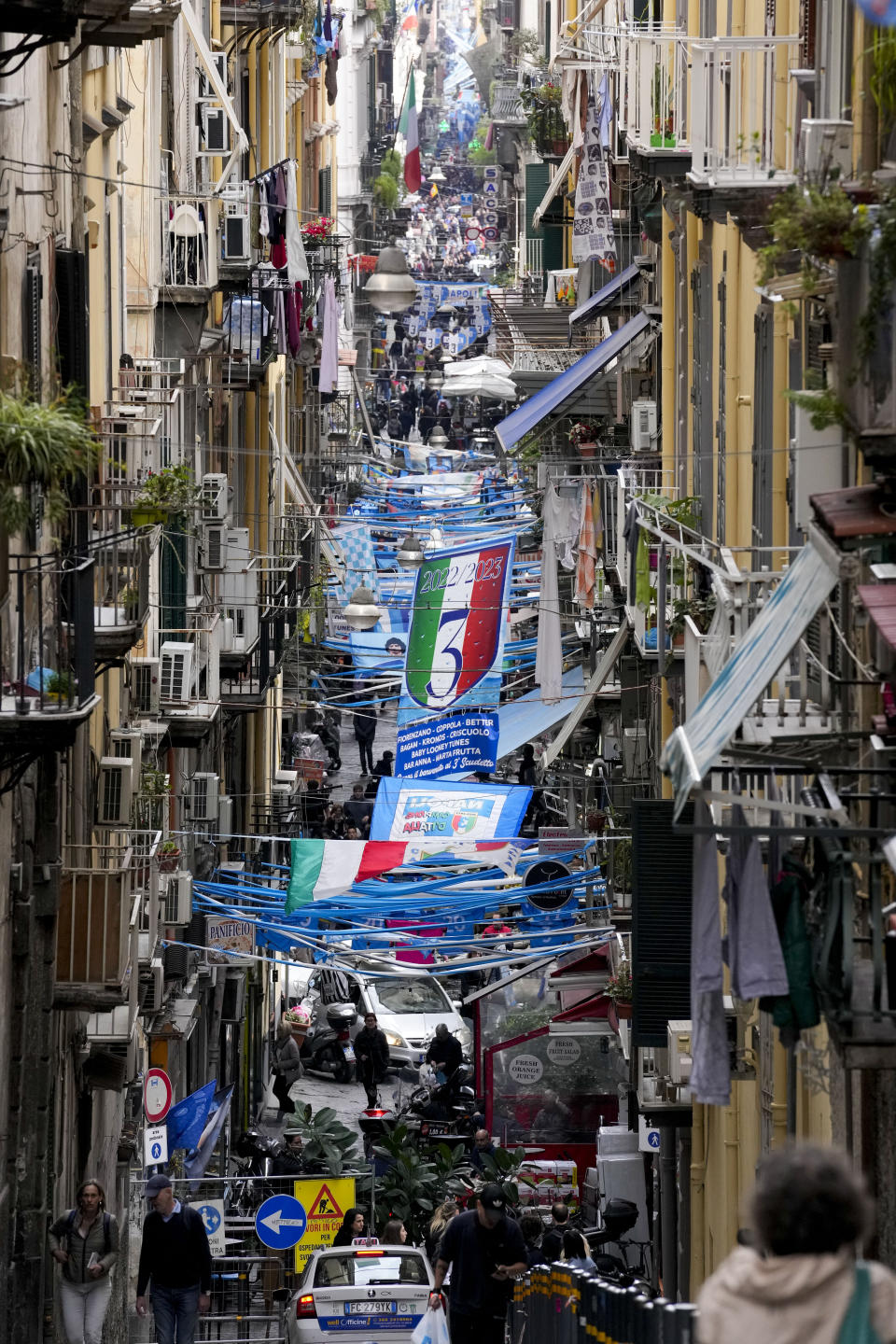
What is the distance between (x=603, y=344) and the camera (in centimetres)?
2564

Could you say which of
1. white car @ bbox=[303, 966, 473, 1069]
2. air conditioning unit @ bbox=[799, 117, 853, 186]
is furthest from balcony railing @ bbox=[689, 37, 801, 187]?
white car @ bbox=[303, 966, 473, 1069]

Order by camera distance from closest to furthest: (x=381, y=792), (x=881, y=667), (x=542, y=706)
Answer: (x=881, y=667)
(x=381, y=792)
(x=542, y=706)

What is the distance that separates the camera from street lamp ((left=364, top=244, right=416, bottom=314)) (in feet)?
101

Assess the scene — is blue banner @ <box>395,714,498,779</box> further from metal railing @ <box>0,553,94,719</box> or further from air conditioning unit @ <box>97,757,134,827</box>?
metal railing @ <box>0,553,94,719</box>

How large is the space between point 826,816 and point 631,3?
1775cm

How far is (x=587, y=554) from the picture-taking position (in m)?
26.3

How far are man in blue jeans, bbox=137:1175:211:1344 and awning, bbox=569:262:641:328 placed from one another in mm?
12941

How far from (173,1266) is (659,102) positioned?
962 cm

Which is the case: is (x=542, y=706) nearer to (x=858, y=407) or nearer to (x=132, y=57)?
(x=132, y=57)

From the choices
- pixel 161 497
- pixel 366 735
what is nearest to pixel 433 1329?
pixel 161 497

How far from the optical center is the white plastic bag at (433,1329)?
15.5 metres

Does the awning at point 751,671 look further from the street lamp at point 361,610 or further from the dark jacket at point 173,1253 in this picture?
the street lamp at point 361,610

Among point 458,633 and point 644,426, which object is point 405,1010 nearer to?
point 458,633

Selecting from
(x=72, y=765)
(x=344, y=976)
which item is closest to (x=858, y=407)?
(x=72, y=765)
